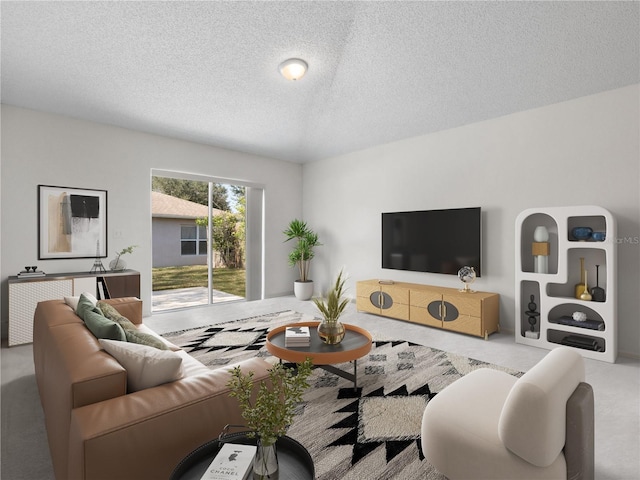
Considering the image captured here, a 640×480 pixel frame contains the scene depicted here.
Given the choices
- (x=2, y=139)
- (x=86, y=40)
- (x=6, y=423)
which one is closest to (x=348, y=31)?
(x=86, y=40)

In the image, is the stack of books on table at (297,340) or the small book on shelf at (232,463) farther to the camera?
the stack of books on table at (297,340)

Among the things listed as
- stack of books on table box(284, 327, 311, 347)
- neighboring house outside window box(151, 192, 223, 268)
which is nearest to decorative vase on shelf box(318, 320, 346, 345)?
stack of books on table box(284, 327, 311, 347)

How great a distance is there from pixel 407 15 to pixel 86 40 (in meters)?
2.52

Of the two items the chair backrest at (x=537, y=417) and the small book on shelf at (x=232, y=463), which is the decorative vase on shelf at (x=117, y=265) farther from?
the chair backrest at (x=537, y=417)

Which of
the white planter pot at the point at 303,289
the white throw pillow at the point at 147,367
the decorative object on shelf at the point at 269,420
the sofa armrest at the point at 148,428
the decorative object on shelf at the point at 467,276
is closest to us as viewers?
the decorative object on shelf at the point at 269,420

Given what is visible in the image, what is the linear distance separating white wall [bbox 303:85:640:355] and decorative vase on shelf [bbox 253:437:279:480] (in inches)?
156

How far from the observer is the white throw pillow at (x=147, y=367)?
4.70 ft

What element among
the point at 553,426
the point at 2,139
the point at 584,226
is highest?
the point at 2,139


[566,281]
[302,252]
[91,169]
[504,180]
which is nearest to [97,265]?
[91,169]

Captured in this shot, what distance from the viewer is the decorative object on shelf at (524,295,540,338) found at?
3742 mm

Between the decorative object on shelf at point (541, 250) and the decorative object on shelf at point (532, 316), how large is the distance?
36cm

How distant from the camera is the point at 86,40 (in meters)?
2.75

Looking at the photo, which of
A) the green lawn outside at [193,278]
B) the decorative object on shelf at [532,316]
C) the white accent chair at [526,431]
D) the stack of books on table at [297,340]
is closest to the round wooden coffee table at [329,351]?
the stack of books on table at [297,340]

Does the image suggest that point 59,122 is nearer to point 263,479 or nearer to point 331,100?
point 331,100
